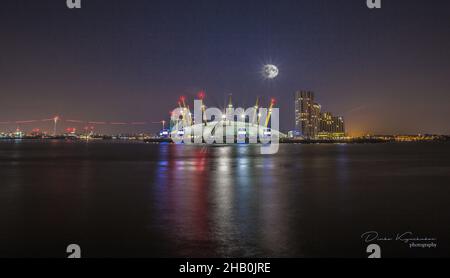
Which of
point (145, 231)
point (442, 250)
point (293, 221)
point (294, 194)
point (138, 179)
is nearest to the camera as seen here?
point (442, 250)

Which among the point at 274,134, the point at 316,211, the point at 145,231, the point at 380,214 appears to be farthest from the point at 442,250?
the point at 274,134

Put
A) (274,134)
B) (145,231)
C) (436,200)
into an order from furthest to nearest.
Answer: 1. (274,134)
2. (436,200)
3. (145,231)

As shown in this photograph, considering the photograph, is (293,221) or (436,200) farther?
(436,200)

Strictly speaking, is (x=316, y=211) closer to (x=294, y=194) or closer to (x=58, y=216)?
(x=294, y=194)

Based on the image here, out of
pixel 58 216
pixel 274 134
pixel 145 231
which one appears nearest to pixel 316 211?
pixel 145 231

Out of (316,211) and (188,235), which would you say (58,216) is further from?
(316,211)

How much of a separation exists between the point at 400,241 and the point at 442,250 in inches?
40.8

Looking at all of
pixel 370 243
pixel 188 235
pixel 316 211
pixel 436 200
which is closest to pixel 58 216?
pixel 188 235

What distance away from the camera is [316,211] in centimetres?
1491

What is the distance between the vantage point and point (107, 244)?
10430 mm

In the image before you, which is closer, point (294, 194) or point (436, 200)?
point (436, 200)
